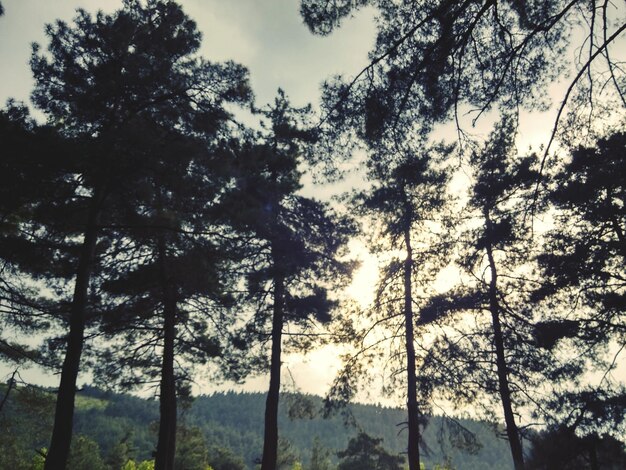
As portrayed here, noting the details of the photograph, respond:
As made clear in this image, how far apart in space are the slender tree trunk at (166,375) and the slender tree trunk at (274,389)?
278cm

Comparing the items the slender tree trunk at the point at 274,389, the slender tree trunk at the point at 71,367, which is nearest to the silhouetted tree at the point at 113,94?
the slender tree trunk at the point at 71,367

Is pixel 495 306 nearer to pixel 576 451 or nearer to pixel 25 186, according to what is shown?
pixel 576 451

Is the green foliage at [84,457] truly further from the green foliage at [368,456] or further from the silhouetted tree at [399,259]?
the silhouetted tree at [399,259]

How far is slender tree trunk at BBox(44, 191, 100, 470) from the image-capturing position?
6414 millimetres

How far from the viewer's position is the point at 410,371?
10.7 m

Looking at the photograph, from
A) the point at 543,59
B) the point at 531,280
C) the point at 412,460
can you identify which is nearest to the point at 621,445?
the point at 531,280

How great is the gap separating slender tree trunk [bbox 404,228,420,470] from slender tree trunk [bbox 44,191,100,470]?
26.6 feet

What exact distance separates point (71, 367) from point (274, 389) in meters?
6.17

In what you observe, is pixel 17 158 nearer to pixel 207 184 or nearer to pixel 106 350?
pixel 207 184

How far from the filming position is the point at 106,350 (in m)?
12.4

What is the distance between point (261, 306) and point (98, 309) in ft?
16.2

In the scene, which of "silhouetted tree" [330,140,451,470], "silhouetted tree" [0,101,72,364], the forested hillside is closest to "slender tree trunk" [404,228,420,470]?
"silhouetted tree" [330,140,451,470]

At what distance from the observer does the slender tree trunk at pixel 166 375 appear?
10250 mm

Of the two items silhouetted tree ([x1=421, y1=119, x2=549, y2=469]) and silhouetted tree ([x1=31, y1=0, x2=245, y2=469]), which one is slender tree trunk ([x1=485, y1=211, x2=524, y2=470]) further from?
silhouetted tree ([x1=31, y1=0, x2=245, y2=469])
